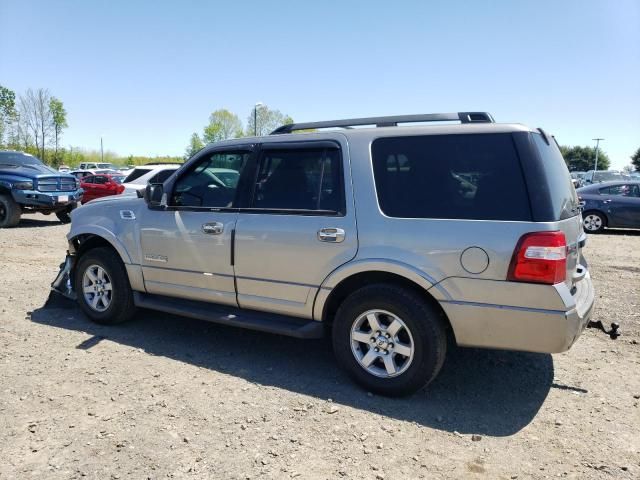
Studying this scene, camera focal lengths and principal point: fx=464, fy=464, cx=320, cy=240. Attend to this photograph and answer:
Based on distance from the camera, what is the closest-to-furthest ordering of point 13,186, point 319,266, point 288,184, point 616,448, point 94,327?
point 616,448, point 319,266, point 288,184, point 94,327, point 13,186

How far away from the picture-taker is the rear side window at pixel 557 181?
10.0 feet

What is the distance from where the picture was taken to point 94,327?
16.1 ft

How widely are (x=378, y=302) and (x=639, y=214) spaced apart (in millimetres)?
12295

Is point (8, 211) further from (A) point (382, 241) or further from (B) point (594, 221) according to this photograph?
(B) point (594, 221)

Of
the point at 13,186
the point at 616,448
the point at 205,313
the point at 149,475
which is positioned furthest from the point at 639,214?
the point at 13,186

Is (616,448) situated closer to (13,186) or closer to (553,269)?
(553,269)

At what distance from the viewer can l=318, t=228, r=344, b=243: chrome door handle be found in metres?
3.50

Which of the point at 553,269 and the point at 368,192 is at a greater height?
the point at 368,192

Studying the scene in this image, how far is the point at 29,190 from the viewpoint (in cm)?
1241

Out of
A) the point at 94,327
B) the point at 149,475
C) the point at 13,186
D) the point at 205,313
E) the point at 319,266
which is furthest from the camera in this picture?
the point at 13,186

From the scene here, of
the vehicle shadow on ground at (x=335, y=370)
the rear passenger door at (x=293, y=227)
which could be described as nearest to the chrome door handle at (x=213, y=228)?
the rear passenger door at (x=293, y=227)

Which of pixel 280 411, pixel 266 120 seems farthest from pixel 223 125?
pixel 280 411

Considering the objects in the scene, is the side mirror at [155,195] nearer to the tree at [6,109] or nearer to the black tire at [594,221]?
the black tire at [594,221]

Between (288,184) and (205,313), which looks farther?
(205,313)
